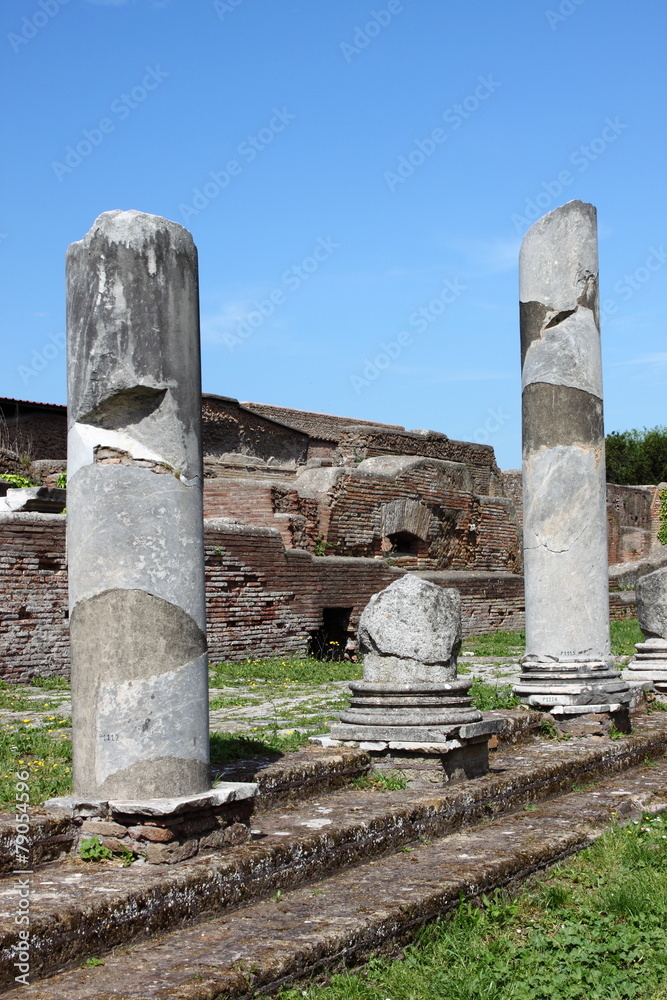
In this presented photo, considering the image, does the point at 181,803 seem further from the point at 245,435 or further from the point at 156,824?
the point at 245,435

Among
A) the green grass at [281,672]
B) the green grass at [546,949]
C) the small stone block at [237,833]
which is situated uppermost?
the small stone block at [237,833]

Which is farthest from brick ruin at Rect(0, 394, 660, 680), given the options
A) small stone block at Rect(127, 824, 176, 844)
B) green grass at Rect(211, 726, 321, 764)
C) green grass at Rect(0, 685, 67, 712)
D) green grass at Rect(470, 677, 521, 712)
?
small stone block at Rect(127, 824, 176, 844)

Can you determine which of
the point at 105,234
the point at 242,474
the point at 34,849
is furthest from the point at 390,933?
the point at 242,474

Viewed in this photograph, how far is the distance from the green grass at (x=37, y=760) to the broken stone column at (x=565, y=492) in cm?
346

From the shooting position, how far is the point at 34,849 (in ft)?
12.8

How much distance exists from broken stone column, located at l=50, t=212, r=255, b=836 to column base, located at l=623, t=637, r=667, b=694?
5959 millimetres

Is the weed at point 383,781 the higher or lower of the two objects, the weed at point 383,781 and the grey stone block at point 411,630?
the lower

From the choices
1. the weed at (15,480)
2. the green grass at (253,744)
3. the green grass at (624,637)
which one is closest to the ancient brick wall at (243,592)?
the green grass at (624,637)

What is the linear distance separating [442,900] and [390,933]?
37 cm

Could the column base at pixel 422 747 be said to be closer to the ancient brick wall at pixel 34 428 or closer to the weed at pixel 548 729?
the weed at pixel 548 729

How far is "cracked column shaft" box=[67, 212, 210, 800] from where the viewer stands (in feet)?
13.3

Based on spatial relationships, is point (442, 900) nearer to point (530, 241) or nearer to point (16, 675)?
point (530, 241)

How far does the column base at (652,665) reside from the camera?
930cm

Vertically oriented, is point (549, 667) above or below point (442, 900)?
above
